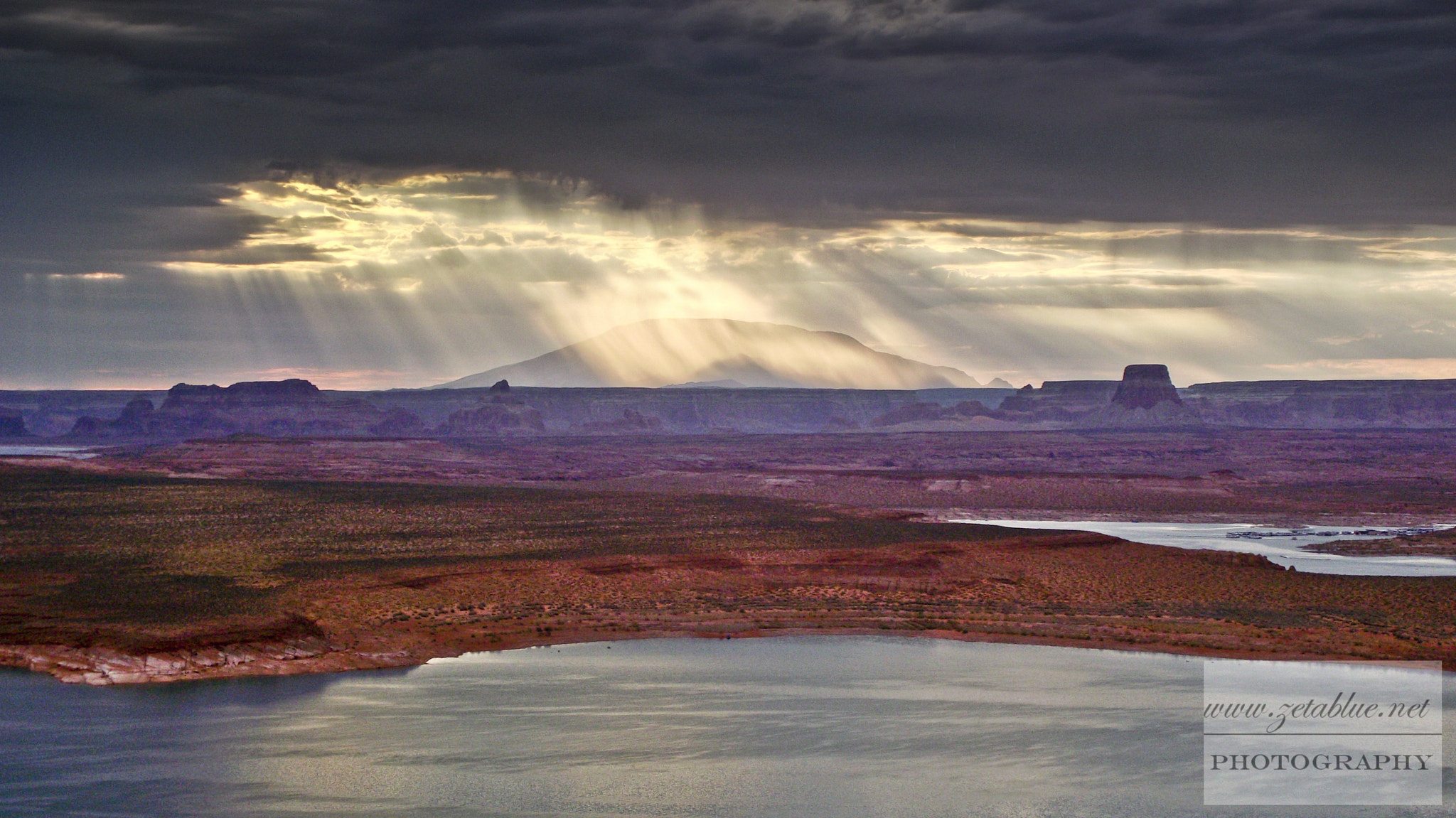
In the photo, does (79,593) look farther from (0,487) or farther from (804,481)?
(804,481)

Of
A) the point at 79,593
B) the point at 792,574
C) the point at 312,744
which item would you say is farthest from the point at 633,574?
the point at 312,744

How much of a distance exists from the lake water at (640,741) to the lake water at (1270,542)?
78.4ft

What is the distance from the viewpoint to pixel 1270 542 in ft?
229

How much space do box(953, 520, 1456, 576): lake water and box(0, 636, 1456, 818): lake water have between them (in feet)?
78.4

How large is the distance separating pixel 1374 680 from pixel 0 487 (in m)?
73.1

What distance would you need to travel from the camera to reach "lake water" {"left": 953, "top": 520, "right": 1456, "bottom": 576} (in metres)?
56.3

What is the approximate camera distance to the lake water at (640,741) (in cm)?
2489

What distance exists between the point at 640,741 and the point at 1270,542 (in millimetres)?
51252
